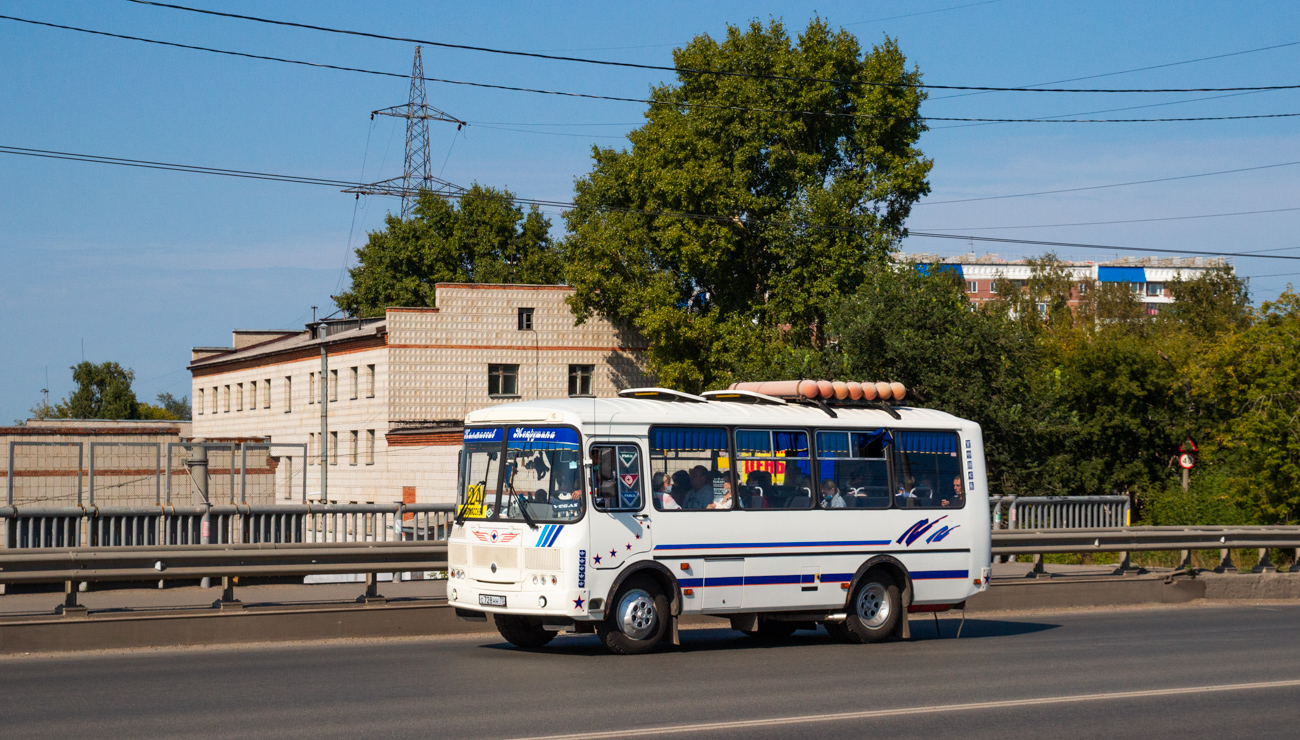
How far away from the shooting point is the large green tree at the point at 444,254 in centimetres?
7025

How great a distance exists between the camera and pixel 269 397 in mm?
64812

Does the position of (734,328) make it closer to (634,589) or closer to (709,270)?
(709,270)

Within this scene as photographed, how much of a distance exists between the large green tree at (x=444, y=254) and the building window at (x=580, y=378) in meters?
15.2

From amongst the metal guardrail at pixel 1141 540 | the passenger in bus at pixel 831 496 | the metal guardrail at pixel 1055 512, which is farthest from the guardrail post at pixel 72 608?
the metal guardrail at pixel 1055 512

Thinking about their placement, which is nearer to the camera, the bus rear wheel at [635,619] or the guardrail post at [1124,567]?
the bus rear wheel at [635,619]

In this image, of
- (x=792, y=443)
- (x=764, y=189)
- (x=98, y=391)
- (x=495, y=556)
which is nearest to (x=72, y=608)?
(x=495, y=556)

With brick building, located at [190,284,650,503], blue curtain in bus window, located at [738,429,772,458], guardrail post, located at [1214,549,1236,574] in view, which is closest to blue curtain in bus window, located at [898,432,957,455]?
blue curtain in bus window, located at [738,429,772,458]

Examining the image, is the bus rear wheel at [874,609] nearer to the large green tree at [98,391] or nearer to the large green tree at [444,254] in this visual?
the large green tree at [444,254]

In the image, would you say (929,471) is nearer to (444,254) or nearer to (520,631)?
(520,631)

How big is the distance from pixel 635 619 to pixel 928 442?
4.68m

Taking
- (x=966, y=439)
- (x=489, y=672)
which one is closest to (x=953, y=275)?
(x=966, y=439)

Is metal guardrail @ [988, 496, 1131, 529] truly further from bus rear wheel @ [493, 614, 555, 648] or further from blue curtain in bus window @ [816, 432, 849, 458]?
bus rear wheel @ [493, 614, 555, 648]

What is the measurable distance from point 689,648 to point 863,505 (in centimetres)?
267

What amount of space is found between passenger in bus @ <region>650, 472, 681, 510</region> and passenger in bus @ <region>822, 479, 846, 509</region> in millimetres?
2021
